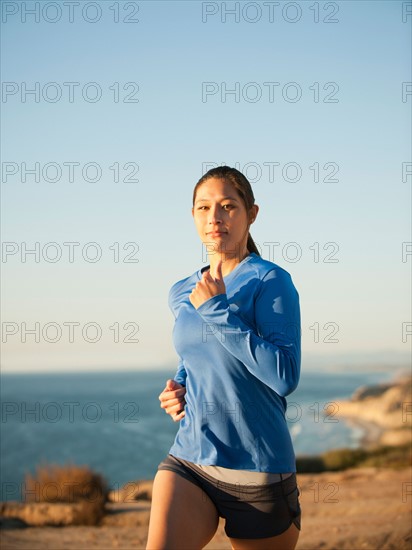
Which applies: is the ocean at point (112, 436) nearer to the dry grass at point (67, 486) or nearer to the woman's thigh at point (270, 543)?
the dry grass at point (67, 486)

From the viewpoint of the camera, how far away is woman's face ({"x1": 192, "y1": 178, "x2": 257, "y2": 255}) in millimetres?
2582

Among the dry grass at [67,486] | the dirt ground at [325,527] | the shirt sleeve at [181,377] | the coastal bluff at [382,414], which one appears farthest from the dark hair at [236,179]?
the coastal bluff at [382,414]

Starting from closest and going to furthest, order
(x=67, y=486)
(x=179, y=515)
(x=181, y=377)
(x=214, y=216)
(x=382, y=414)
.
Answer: (x=179, y=515) < (x=214, y=216) < (x=181, y=377) < (x=67, y=486) < (x=382, y=414)

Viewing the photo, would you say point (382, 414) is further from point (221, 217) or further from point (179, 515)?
point (179, 515)

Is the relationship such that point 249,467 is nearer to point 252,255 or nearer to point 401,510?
point 252,255

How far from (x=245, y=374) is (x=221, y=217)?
587 mm

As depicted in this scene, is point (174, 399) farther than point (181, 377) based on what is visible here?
No

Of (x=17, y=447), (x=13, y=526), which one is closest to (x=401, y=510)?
(x=13, y=526)

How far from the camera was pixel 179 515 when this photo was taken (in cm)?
226

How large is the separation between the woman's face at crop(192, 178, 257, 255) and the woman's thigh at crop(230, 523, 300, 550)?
38.8 inches

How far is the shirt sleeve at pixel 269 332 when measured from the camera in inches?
87.5

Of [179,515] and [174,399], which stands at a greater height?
[174,399]

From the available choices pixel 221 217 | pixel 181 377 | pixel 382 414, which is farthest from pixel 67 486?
pixel 382 414

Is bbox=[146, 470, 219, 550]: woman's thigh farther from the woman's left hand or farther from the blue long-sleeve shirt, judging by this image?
the woman's left hand
